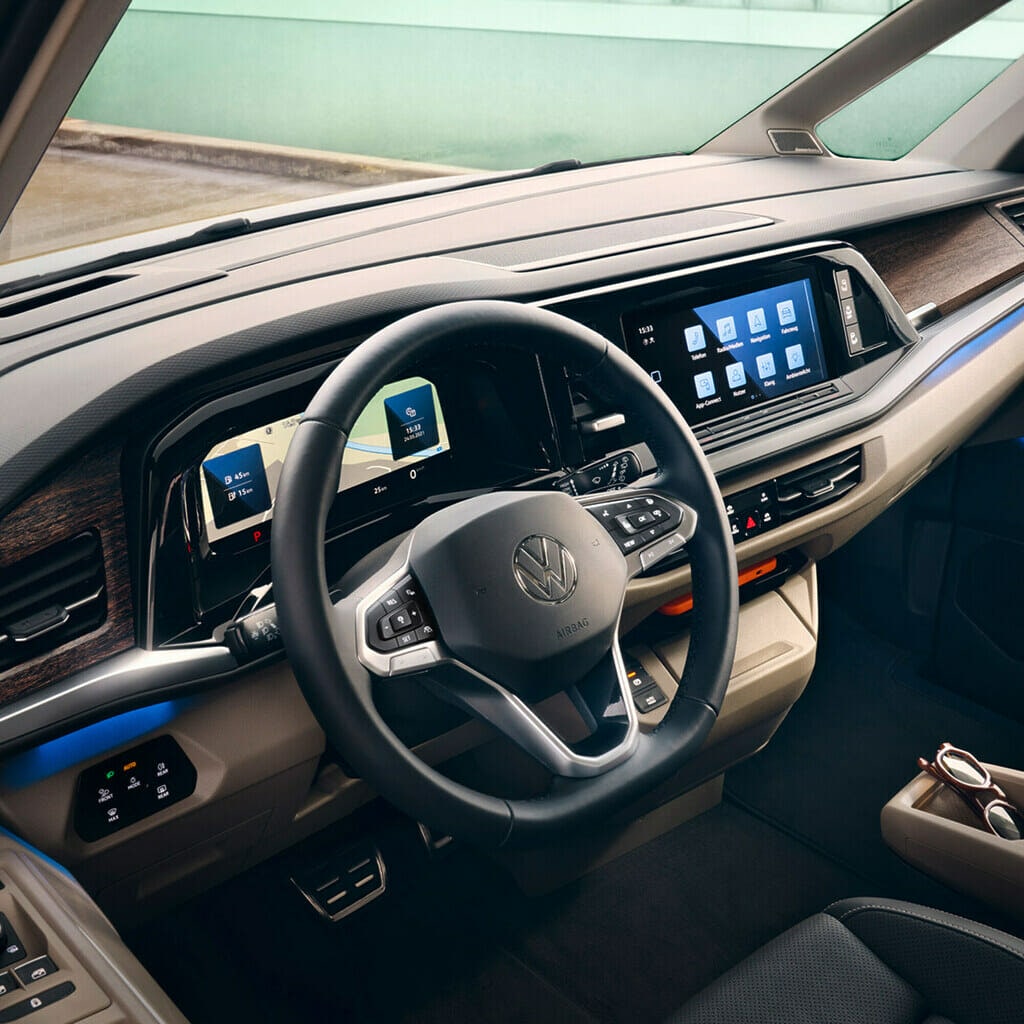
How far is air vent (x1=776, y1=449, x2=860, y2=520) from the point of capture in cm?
174

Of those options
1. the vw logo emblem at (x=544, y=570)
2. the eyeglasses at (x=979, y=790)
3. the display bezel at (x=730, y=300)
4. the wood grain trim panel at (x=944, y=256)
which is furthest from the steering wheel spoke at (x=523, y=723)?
the wood grain trim panel at (x=944, y=256)

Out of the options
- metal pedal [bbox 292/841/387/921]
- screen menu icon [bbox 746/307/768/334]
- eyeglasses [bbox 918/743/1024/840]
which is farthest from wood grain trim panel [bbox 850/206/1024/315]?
metal pedal [bbox 292/841/387/921]

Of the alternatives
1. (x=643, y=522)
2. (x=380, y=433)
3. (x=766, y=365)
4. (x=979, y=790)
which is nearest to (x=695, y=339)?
(x=766, y=365)

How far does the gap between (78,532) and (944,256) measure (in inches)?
72.6

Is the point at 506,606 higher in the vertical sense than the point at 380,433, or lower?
lower

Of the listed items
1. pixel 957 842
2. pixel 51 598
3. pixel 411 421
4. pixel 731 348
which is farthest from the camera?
pixel 731 348

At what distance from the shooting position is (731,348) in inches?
67.7

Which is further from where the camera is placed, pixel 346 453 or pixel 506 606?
pixel 346 453

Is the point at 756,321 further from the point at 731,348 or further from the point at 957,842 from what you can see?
the point at 957,842

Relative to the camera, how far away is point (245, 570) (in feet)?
4.12

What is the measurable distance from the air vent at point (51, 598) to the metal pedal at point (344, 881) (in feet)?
2.45

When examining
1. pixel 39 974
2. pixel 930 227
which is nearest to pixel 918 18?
pixel 930 227

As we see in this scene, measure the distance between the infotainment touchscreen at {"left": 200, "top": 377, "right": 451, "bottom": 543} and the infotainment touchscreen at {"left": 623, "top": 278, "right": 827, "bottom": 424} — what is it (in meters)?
0.39

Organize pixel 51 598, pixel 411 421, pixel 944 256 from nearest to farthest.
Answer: pixel 51 598
pixel 411 421
pixel 944 256
